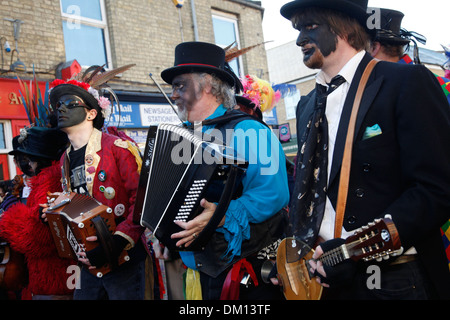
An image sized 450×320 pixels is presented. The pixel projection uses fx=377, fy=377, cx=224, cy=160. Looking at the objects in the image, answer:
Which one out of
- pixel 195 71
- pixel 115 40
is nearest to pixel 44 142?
pixel 195 71

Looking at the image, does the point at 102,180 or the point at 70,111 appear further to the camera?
the point at 70,111

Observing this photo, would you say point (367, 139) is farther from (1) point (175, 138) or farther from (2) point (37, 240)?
(2) point (37, 240)

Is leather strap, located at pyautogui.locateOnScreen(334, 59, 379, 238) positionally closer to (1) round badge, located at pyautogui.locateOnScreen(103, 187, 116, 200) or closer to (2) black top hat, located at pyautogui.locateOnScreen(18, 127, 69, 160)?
(1) round badge, located at pyautogui.locateOnScreen(103, 187, 116, 200)

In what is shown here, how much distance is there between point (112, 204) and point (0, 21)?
5.90 metres

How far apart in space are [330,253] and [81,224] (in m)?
1.72

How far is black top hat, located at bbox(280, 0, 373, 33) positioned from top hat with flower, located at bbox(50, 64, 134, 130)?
1.96 m

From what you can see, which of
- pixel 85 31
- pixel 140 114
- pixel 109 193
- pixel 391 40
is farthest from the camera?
pixel 140 114

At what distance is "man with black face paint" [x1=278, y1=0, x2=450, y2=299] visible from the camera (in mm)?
1366

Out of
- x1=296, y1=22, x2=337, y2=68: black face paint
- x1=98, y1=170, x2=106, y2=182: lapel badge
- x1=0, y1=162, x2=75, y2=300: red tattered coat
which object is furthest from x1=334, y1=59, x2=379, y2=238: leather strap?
x1=0, y1=162, x2=75, y2=300: red tattered coat

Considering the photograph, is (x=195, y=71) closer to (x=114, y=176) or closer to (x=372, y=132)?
(x=114, y=176)

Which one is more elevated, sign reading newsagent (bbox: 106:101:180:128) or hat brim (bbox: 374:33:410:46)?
sign reading newsagent (bbox: 106:101:180:128)

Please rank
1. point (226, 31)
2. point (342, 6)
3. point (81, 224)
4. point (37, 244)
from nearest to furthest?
1. point (342, 6)
2. point (81, 224)
3. point (37, 244)
4. point (226, 31)

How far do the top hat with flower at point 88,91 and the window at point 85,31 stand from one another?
482 cm

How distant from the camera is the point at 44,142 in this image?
3553 mm
